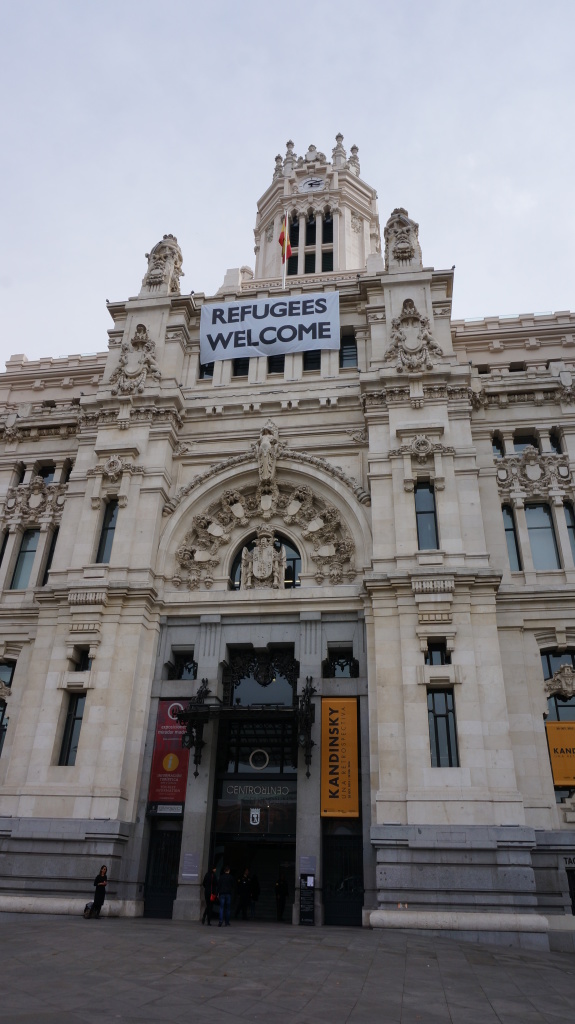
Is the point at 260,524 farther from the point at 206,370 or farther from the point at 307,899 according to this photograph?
the point at 307,899

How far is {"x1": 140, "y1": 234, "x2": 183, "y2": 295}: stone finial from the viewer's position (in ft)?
130

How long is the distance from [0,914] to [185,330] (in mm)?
27427

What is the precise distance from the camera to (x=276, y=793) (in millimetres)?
27969

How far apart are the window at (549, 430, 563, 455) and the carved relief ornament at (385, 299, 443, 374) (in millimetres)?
6528

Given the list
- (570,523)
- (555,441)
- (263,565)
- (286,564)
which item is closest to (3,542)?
(263,565)

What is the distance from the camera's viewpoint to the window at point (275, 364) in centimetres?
3781

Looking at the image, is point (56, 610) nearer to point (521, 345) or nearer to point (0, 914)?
point (0, 914)

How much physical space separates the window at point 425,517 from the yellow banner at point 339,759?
712cm

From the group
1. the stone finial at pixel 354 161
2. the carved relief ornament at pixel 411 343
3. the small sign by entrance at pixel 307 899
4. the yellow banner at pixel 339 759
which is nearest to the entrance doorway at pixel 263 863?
the small sign by entrance at pixel 307 899

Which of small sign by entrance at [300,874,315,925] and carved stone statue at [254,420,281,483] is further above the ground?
carved stone statue at [254,420,281,483]

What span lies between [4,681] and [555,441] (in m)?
28.0

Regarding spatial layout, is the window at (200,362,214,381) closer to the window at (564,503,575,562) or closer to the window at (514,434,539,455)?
the window at (514,434,539,455)

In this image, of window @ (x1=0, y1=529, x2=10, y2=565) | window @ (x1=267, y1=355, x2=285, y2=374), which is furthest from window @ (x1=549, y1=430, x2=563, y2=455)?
window @ (x1=0, y1=529, x2=10, y2=565)

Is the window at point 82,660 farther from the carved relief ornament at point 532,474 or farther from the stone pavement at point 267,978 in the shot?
the carved relief ornament at point 532,474
